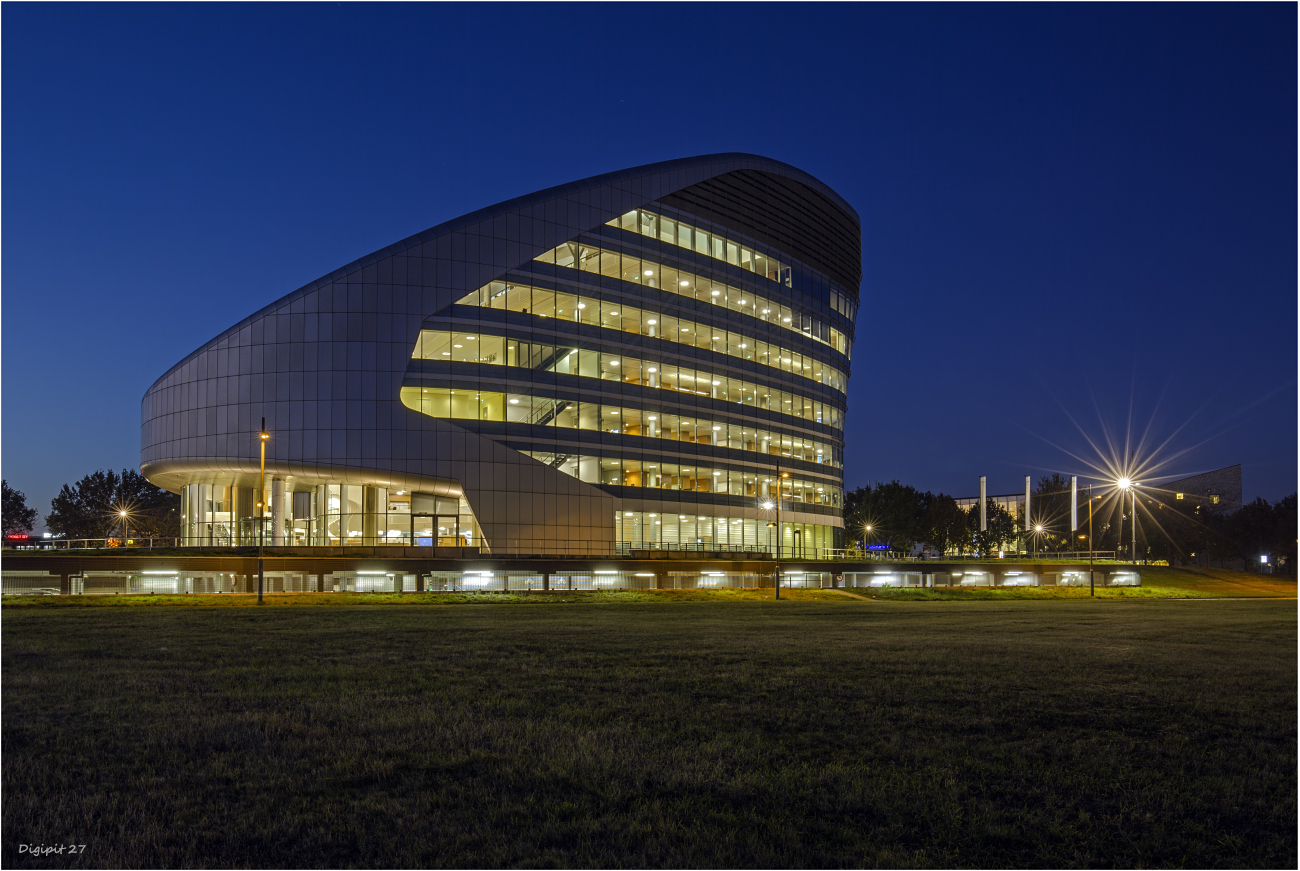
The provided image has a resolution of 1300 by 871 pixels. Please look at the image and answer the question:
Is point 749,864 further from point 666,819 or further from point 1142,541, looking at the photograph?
point 1142,541

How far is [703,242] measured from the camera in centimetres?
7850

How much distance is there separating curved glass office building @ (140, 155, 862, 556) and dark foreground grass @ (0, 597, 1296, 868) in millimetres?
45724

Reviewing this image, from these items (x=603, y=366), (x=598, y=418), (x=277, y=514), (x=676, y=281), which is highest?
(x=676, y=281)

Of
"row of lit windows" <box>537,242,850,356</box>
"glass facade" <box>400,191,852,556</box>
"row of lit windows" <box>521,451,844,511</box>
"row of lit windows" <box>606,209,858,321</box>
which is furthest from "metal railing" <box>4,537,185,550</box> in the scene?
"row of lit windows" <box>606,209,858,321</box>

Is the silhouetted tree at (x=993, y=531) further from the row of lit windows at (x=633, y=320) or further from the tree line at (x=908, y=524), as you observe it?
the row of lit windows at (x=633, y=320)

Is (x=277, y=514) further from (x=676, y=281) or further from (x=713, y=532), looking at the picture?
(x=676, y=281)

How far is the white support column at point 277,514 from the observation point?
6112cm

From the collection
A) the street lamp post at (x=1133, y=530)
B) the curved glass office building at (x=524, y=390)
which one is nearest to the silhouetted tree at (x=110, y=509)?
the curved glass office building at (x=524, y=390)

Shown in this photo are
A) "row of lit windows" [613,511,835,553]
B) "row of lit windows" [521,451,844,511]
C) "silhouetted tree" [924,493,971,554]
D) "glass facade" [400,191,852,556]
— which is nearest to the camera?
"glass facade" [400,191,852,556]

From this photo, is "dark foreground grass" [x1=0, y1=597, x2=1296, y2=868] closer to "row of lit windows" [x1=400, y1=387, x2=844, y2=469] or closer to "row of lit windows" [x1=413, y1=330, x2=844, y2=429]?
"row of lit windows" [x1=400, y1=387, x2=844, y2=469]

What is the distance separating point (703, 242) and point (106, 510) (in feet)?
355

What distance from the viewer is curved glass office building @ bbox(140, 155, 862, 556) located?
195 feet

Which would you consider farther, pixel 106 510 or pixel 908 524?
pixel 106 510

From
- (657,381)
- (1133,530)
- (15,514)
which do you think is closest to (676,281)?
(657,381)
